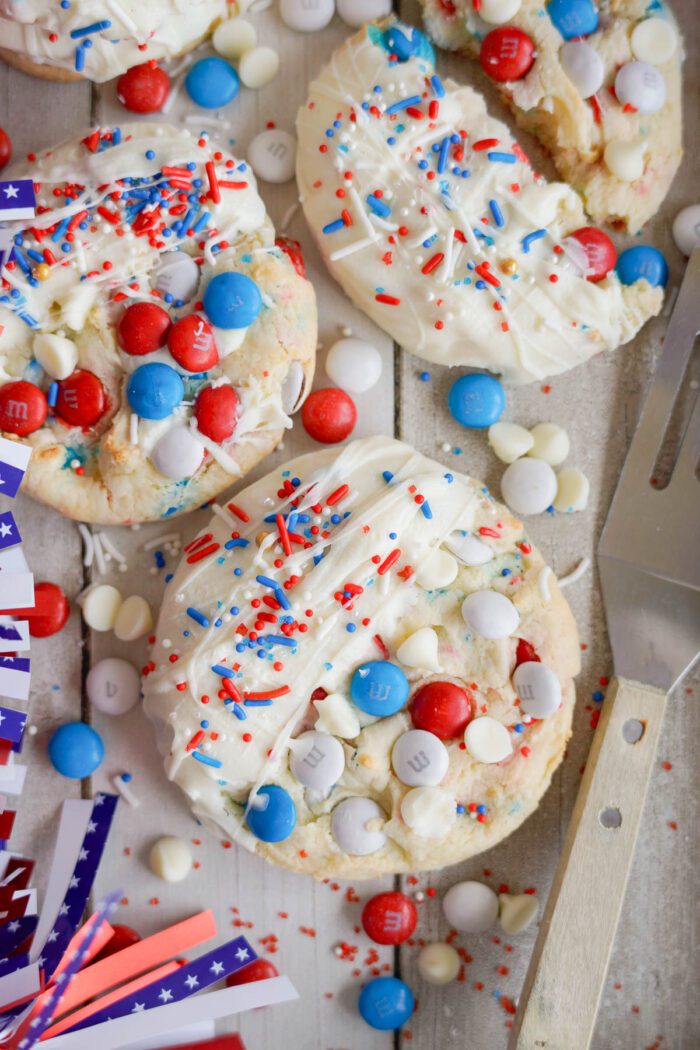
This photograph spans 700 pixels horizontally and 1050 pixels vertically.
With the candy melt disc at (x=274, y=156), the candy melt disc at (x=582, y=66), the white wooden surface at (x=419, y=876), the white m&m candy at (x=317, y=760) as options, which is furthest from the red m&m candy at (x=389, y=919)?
the candy melt disc at (x=582, y=66)

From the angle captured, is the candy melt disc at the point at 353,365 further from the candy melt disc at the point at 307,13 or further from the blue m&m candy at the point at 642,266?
the candy melt disc at the point at 307,13

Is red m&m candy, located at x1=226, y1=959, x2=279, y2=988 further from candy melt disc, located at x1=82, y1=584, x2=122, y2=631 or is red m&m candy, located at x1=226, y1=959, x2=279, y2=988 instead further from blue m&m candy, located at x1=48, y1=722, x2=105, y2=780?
candy melt disc, located at x1=82, y1=584, x2=122, y2=631

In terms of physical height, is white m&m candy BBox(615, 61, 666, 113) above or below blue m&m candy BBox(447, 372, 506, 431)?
above

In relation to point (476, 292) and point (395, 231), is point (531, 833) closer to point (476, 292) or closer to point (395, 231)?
point (476, 292)

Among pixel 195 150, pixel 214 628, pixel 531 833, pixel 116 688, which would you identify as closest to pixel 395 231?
pixel 195 150

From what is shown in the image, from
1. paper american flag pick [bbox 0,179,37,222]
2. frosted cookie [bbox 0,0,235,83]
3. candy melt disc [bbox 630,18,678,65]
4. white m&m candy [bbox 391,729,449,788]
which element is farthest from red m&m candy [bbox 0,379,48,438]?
candy melt disc [bbox 630,18,678,65]

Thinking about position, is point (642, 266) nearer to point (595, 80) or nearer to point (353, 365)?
point (595, 80)

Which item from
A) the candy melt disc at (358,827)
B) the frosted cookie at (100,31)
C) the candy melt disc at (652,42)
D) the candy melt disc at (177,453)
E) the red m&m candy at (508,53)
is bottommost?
the candy melt disc at (358,827)
